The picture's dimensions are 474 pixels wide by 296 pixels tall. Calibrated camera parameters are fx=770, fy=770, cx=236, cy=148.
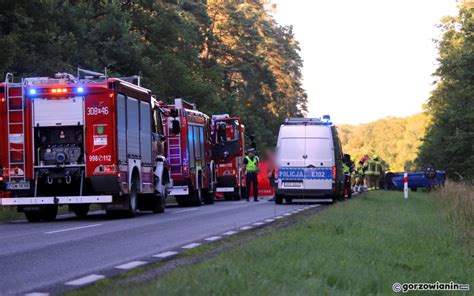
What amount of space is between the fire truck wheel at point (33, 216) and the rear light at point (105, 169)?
1.99 m

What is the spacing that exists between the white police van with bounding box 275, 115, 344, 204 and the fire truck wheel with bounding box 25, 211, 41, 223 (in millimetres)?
9354

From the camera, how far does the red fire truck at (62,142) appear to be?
1742 cm

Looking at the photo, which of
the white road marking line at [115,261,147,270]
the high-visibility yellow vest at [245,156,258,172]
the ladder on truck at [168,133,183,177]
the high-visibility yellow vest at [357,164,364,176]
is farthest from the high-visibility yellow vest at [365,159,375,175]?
the white road marking line at [115,261,147,270]

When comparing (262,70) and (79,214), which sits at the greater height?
(262,70)

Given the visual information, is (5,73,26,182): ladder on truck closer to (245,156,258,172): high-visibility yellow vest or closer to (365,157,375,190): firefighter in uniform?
(245,156,258,172): high-visibility yellow vest

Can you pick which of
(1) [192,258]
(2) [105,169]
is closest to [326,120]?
(2) [105,169]

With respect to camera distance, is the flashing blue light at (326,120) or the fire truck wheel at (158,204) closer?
the fire truck wheel at (158,204)

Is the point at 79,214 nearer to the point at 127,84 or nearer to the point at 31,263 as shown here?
the point at 127,84

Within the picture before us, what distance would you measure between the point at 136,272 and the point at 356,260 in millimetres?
2469

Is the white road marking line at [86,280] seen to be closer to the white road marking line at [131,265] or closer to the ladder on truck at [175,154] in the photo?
the white road marking line at [131,265]

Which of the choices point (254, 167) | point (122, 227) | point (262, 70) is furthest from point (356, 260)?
point (262, 70)

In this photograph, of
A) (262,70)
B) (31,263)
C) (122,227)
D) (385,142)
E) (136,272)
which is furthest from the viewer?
(385,142)

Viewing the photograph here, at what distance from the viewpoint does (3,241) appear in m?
12.8

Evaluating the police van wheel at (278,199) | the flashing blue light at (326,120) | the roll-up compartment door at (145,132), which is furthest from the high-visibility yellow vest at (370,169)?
the roll-up compartment door at (145,132)
